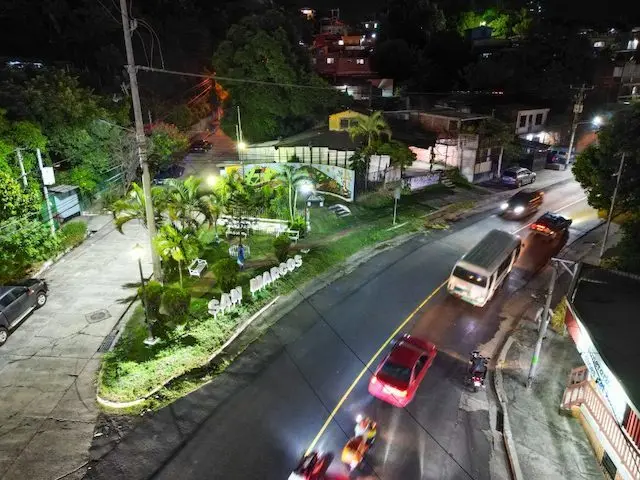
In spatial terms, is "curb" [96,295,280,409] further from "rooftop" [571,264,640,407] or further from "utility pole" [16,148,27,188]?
"utility pole" [16,148,27,188]

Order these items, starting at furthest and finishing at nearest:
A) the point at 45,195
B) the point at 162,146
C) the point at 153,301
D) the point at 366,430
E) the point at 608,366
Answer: the point at 162,146 < the point at 45,195 < the point at 153,301 < the point at 366,430 < the point at 608,366

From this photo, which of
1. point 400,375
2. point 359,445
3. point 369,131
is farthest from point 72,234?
point 369,131

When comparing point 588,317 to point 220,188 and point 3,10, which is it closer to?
point 220,188

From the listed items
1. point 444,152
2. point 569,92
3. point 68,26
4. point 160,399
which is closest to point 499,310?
point 160,399

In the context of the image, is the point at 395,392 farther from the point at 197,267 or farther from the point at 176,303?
the point at 197,267

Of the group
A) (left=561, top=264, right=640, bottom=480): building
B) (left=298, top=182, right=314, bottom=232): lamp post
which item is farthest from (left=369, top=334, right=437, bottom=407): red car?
(left=298, top=182, right=314, bottom=232): lamp post

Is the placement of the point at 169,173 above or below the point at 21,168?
below

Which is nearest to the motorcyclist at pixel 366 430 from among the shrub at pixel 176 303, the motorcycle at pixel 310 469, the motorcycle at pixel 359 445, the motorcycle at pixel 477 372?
the motorcycle at pixel 359 445
